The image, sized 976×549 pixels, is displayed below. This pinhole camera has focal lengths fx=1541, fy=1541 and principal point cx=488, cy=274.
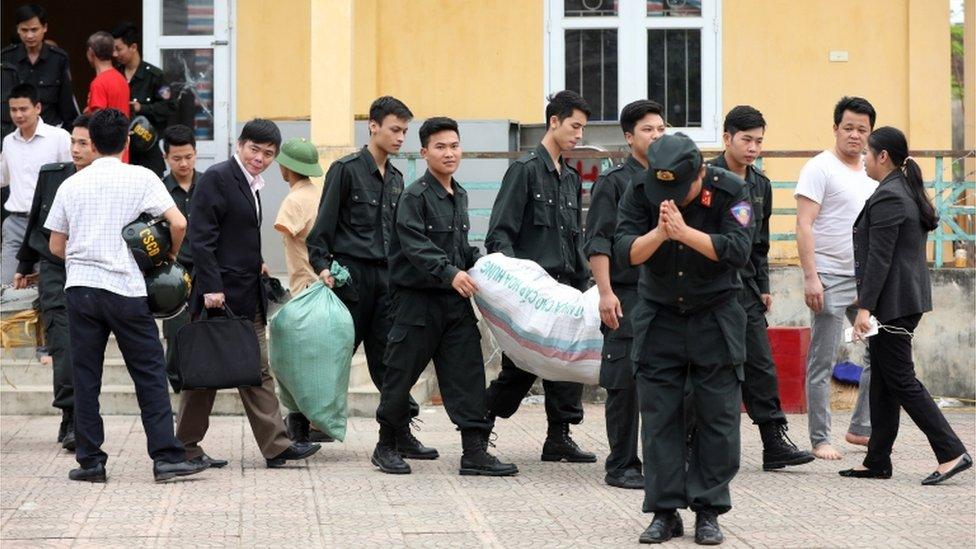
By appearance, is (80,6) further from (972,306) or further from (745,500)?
(745,500)

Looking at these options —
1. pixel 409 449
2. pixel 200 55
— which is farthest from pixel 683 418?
pixel 200 55

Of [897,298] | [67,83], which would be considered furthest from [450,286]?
[67,83]

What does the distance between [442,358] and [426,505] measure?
1.19 meters

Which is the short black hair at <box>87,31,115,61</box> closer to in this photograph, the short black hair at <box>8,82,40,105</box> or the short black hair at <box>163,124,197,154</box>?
the short black hair at <box>8,82,40,105</box>

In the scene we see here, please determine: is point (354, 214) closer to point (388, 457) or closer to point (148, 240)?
point (148, 240)

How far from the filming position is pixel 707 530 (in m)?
6.64

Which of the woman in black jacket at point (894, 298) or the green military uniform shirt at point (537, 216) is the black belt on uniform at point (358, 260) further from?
the woman in black jacket at point (894, 298)

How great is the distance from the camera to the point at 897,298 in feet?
27.8

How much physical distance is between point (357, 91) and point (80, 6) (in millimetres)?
5529

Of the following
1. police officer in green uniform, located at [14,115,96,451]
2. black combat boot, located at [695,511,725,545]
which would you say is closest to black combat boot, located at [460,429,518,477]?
black combat boot, located at [695,511,725,545]

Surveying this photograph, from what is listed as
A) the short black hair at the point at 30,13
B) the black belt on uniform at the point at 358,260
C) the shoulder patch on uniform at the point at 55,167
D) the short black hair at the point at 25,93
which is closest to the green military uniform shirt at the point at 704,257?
the black belt on uniform at the point at 358,260

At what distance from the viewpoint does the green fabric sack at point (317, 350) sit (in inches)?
349

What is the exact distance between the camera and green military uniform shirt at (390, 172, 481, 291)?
8.38m

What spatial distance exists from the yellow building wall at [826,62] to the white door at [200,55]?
4892 millimetres
